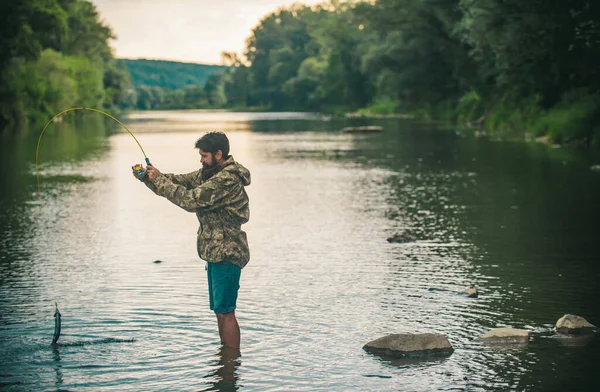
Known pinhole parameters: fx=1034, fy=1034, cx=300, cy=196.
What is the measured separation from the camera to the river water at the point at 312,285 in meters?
8.67

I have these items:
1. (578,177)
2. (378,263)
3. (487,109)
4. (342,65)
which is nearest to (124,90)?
(342,65)

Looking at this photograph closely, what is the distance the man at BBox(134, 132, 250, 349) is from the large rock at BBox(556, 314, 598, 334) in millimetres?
3267

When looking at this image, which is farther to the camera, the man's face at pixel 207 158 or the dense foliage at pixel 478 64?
the dense foliage at pixel 478 64

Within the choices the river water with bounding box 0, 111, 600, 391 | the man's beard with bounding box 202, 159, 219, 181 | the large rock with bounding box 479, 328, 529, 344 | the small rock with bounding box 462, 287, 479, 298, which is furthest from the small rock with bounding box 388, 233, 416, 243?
the man's beard with bounding box 202, 159, 219, 181

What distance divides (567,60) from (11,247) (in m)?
28.9

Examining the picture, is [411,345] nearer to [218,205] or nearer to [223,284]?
[223,284]

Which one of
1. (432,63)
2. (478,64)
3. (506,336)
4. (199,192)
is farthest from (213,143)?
(432,63)

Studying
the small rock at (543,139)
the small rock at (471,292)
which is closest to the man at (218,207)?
the small rock at (471,292)

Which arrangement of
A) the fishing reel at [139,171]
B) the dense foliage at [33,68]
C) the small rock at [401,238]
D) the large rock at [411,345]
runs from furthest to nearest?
1. the dense foliage at [33,68]
2. the small rock at [401,238]
3. the large rock at [411,345]
4. the fishing reel at [139,171]

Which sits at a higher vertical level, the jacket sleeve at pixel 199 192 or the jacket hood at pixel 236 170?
the jacket hood at pixel 236 170

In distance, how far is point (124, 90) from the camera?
151 meters

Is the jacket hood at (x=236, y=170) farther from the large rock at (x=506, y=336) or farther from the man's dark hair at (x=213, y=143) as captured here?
the large rock at (x=506, y=336)

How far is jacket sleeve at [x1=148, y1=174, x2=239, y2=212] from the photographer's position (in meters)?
8.59

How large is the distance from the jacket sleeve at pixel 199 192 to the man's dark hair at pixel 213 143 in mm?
260
